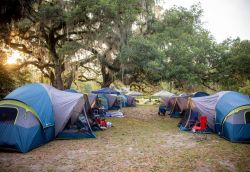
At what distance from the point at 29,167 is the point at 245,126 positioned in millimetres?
7567

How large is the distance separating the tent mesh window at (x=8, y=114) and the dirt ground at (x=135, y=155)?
3.73 feet

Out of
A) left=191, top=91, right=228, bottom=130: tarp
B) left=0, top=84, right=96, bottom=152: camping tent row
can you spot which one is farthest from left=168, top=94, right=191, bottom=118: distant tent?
left=0, top=84, right=96, bottom=152: camping tent row

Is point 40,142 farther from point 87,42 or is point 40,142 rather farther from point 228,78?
point 228,78

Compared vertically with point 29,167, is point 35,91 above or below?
→ above

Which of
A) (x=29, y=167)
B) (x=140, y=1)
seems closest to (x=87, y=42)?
(x=140, y=1)

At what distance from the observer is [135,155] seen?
300 inches

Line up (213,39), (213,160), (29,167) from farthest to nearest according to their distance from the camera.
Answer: (213,39) → (213,160) → (29,167)

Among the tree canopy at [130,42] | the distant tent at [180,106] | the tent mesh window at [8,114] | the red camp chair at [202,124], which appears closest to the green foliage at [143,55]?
the tree canopy at [130,42]

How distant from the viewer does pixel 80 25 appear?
688 inches

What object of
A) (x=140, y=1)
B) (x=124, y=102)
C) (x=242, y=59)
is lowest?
(x=124, y=102)

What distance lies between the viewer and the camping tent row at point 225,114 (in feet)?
31.0

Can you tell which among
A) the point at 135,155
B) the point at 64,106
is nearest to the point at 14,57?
the point at 64,106

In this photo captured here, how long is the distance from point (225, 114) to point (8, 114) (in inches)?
321

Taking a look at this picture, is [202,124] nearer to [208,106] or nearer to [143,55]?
[208,106]
